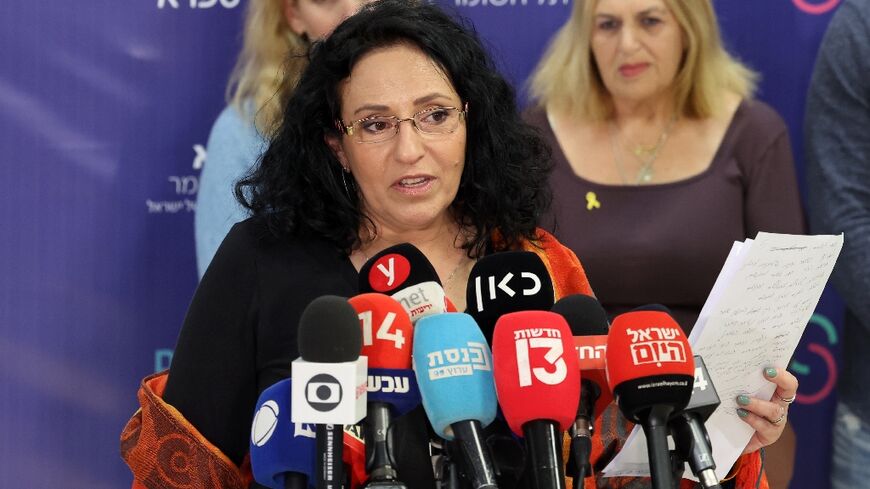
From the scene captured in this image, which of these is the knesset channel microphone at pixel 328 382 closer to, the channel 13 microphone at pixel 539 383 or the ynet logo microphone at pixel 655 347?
the channel 13 microphone at pixel 539 383

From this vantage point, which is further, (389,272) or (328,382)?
(389,272)

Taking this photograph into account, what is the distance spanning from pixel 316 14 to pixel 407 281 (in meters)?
1.81

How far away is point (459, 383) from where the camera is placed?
1407 millimetres

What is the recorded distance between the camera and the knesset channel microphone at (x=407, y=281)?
1.61 m

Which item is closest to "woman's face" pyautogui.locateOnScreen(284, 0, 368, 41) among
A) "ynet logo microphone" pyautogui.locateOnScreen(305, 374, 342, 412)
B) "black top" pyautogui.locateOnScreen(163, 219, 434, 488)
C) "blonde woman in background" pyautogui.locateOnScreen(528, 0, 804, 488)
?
"blonde woman in background" pyautogui.locateOnScreen(528, 0, 804, 488)

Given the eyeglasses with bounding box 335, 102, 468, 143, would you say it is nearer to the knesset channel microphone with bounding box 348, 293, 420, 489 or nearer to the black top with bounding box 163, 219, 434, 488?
the black top with bounding box 163, 219, 434, 488

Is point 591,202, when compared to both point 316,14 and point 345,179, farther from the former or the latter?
point 345,179

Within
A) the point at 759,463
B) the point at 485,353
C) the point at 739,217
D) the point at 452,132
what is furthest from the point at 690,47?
the point at 485,353

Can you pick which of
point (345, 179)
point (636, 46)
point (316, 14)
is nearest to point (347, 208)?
point (345, 179)

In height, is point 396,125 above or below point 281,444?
above

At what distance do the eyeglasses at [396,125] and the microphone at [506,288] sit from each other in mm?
493

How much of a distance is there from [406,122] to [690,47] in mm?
1526

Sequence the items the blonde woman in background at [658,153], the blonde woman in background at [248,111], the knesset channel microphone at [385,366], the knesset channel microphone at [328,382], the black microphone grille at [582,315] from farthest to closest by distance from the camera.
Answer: the blonde woman in background at [248,111] → the blonde woman in background at [658,153] → the black microphone grille at [582,315] → the knesset channel microphone at [385,366] → the knesset channel microphone at [328,382]

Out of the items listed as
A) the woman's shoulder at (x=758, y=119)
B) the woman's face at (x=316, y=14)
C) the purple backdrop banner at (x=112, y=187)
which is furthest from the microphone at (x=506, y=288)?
the purple backdrop banner at (x=112, y=187)
